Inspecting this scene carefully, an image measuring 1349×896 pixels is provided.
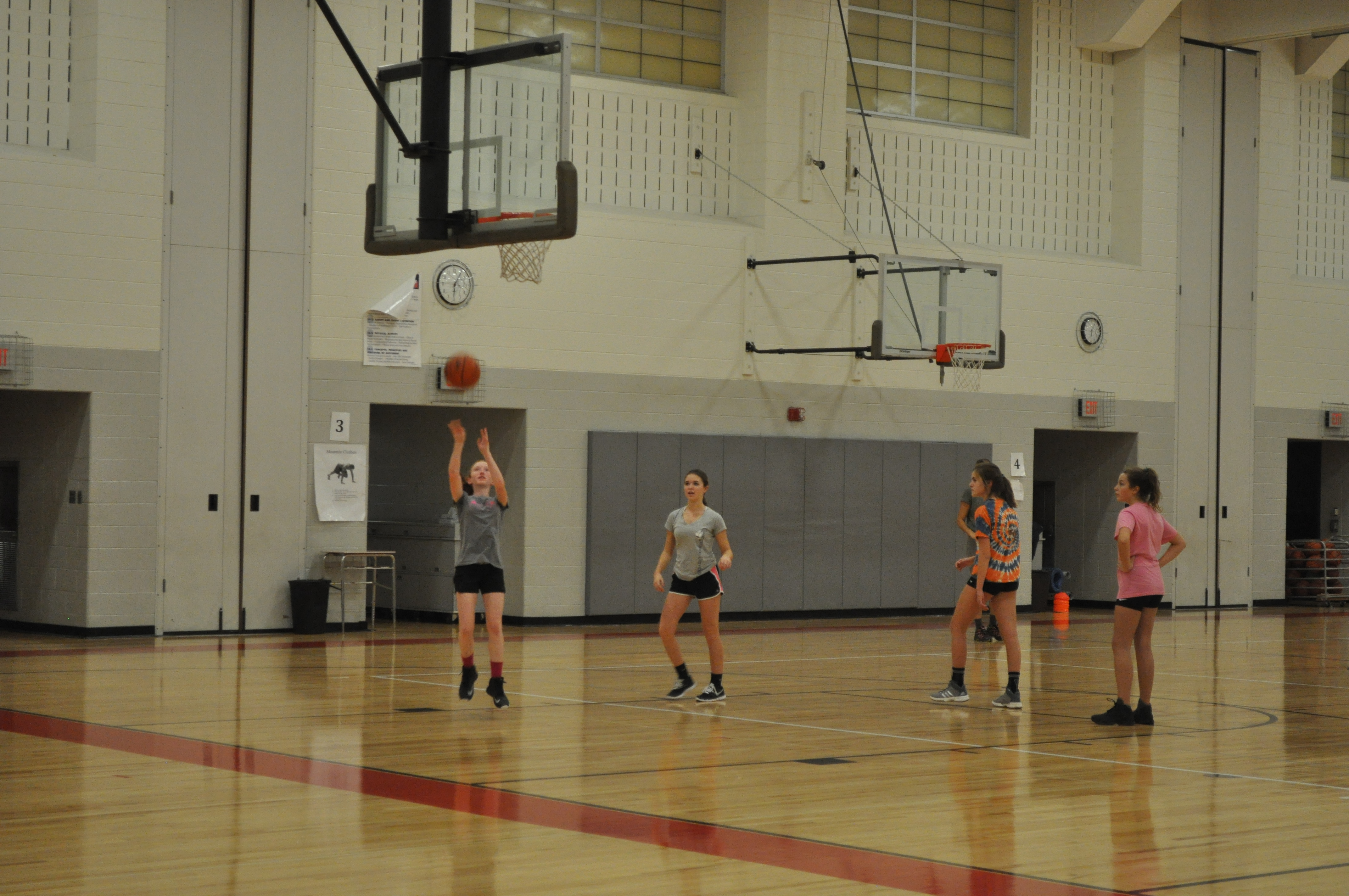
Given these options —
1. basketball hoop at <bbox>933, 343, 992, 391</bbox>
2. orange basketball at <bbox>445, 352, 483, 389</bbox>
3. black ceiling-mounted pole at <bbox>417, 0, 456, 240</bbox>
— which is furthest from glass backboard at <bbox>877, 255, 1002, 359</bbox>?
black ceiling-mounted pole at <bbox>417, 0, 456, 240</bbox>

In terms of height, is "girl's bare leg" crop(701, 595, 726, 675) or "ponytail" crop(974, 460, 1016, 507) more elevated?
"ponytail" crop(974, 460, 1016, 507)

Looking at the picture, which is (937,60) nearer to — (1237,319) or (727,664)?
(1237,319)

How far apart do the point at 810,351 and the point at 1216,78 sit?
9.82m

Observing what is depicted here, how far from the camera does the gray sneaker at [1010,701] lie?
13.2 metres

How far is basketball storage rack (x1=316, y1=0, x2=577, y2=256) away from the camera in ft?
31.4

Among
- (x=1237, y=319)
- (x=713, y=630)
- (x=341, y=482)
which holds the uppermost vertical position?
(x=1237, y=319)

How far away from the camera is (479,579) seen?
12477 millimetres

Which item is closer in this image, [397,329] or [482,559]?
[482,559]

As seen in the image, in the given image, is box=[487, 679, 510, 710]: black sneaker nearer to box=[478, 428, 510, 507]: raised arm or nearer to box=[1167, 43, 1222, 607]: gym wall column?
box=[478, 428, 510, 507]: raised arm

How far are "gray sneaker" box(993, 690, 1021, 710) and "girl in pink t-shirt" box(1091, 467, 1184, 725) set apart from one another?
1.28 metres

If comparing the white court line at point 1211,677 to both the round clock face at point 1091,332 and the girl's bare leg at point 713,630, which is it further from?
the round clock face at point 1091,332

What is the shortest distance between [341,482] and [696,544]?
831 cm

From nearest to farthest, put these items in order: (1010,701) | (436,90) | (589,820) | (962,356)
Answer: (589,820) < (436,90) < (1010,701) < (962,356)

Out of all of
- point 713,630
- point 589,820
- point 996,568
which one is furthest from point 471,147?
point 996,568
